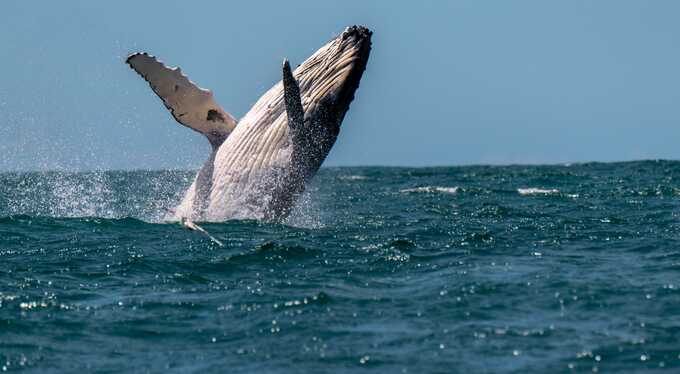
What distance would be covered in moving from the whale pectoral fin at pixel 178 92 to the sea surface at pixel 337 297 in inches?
70.0

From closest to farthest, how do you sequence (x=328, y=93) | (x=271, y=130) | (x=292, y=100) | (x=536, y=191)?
(x=292, y=100), (x=328, y=93), (x=271, y=130), (x=536, y=191)

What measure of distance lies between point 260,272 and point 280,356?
12.0 ft

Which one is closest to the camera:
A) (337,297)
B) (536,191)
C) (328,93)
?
(337,297)

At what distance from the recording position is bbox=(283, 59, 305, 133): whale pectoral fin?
50.6 feet

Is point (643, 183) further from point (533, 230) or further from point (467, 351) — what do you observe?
point (467, 351)

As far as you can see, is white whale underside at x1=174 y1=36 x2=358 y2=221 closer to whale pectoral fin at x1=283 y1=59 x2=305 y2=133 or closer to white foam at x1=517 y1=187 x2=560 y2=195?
whale pectoral fin at x1=283 y1=59 x2=305 y2=133

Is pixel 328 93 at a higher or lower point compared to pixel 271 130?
higher

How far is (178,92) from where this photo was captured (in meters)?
16.9

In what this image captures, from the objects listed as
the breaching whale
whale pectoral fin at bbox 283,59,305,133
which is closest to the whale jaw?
the breaching whale

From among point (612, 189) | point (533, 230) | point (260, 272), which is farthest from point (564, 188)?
point (260, 272)

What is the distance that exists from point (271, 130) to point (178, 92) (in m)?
1.52

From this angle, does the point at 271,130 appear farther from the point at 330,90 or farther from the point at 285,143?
the point at 330,90

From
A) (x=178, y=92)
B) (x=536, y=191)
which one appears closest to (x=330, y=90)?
(x=178, y=92)

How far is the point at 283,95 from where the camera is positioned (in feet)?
55.6
